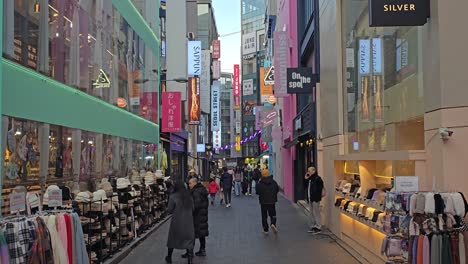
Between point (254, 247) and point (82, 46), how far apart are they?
589 centimetres

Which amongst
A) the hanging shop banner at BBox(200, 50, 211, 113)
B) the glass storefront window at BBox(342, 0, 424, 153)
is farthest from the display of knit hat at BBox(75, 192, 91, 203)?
the hanging shop banner at BBox(200, 50, 211, 113)

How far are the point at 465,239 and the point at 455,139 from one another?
4.51 ft

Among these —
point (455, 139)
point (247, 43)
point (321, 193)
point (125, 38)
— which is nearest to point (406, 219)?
point (455, 139)

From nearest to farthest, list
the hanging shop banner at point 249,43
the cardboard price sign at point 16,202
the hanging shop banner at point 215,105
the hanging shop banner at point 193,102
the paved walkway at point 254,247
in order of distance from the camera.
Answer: the cardboard price sign at point 16,202
the paved walkway at point 254,247
the hanging shop banner at point 193,102
the hanging shop banner at point 215,105
the hanging shop banner at point 249,43

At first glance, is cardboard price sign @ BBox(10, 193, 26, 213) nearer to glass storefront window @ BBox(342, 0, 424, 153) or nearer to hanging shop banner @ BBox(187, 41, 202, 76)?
glass storefront window @ BBox(342, 0, 424, 153)

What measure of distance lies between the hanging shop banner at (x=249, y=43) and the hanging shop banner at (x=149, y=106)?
68.4m

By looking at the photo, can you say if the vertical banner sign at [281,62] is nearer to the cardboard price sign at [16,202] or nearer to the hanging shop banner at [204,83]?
the cardboard price sign at [16,202]

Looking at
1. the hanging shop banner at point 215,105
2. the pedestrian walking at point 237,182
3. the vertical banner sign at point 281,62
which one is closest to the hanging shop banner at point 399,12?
the vertical banner sign at point 281,62

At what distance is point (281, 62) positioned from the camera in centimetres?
2553

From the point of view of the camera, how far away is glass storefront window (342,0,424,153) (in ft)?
27.0

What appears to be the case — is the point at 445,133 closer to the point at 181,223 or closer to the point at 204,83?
the point at 181,223

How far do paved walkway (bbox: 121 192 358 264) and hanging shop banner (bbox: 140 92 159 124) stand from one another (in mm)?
5058

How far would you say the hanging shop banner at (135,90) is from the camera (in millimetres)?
18352

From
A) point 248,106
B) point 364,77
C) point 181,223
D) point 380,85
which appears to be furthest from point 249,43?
point 181,223
